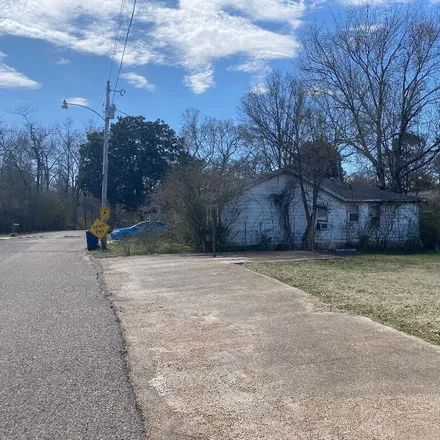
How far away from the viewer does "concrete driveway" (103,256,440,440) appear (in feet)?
13.4

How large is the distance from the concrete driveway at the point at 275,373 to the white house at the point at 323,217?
15.6 meters

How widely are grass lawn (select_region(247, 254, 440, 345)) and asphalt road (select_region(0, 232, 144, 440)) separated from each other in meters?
4.09

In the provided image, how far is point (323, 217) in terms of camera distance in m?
26.0

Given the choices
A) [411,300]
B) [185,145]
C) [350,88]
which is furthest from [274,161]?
[185,145]

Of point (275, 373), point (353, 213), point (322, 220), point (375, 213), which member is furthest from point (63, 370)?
point (375, 213)

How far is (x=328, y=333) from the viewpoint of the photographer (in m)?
6.95

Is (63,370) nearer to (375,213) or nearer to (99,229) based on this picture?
(99,229)

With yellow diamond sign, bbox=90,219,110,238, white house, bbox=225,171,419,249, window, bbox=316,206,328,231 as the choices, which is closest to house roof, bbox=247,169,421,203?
white house, bbox=225,171,419,249

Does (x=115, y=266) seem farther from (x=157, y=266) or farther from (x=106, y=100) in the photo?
(x=106, y=100)

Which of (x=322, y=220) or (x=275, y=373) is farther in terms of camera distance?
(x=322, y=220)

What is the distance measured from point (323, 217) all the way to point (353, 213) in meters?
1.61

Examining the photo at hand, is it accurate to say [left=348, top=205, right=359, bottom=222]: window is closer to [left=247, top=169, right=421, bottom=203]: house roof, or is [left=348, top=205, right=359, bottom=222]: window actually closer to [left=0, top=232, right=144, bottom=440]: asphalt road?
[left=247, top=169, right=421, bottom=203]: house roof

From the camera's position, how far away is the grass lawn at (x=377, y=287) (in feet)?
25.8

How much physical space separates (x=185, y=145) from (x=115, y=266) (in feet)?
137
